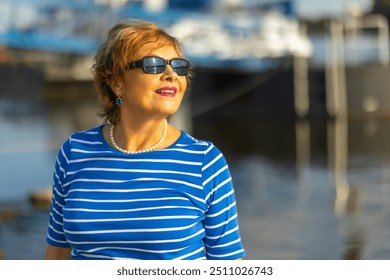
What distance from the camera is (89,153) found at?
293 centimetres

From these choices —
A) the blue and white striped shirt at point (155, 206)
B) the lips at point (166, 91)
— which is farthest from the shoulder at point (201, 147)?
the lips at point (166, 91)

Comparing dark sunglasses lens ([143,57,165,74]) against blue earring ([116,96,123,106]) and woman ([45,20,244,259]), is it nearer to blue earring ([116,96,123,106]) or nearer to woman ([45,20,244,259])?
woman ([45,20,244,259])

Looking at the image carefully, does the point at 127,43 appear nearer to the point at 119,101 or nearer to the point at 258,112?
the point at 119,101

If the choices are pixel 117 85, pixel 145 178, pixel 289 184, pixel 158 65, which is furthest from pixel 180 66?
pixel 289 184

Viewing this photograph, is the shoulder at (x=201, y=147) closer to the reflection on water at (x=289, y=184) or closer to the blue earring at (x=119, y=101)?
the blue earring at (x=119, y=101)

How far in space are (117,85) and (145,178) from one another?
1.11 ft

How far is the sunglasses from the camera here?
2807 millimetres

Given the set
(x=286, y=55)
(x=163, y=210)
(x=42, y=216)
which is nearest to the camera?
(x=163, y=210)

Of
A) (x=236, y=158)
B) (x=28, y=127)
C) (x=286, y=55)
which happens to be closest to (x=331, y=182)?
(x=236, y=158)

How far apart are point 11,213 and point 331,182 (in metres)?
6.30

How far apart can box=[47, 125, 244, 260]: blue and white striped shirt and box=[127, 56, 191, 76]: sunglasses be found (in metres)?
0.20

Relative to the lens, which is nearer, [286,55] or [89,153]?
[89,153]

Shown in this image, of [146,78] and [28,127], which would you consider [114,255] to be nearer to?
[146,78]

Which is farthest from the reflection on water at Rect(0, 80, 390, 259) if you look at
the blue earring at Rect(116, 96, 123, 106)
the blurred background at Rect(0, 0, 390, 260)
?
the blue earring at Rect(116, 96, 123, 106)
